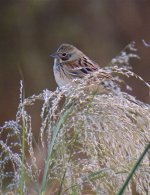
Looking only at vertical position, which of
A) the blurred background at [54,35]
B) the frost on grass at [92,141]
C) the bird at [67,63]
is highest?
the blurred background at [54,35]

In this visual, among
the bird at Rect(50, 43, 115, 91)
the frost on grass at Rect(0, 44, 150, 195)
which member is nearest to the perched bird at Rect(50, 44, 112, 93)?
the bird at Rect(50, 43, 115, 91)

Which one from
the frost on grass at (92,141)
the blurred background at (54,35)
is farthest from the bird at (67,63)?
the blurred background at (54,35)

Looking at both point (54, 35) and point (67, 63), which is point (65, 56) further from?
point (54, 35)

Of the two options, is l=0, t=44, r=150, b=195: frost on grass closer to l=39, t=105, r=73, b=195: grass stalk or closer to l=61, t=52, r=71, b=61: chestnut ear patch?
l=39, t=105, r=73, b=195: grass stalk

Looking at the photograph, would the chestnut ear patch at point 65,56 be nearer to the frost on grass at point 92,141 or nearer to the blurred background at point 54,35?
the frost on grass at point 92,141

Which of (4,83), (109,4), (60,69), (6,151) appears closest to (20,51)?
(4,83)
